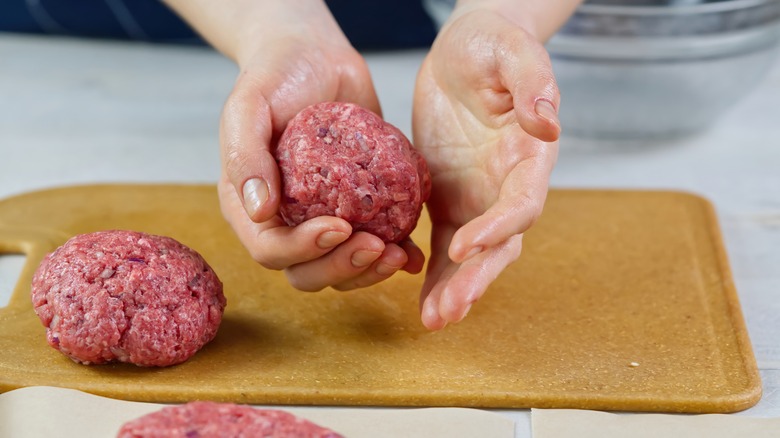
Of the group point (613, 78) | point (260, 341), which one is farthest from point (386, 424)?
point (613, 78)

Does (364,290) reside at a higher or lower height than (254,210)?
lower

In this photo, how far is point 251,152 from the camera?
1.91 m

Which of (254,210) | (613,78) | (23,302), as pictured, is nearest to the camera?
(254,210)

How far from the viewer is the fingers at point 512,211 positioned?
171cm

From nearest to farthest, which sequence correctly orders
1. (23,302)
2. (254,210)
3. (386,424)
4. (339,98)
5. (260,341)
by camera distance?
(386,424) → (254,210) → (260,341) → (23,302) → (339,98)

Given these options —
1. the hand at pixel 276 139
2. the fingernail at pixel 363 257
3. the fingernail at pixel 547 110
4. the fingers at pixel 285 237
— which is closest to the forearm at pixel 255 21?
the hand at pixel 276 139

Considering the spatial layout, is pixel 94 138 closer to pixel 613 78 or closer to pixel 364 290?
pixel 364 290

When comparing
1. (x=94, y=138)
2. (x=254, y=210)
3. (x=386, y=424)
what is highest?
(x=254, y=210)

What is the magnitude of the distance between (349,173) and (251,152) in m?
0.19

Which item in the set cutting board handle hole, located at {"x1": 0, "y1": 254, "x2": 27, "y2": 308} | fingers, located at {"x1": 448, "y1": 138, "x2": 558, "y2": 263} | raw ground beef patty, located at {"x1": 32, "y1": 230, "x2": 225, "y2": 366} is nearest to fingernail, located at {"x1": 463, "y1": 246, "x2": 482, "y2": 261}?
fingers, located at {"x1": 448, "y1": 138, "x2": 558, "y2": 263}

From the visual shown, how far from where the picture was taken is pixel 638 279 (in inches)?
87.9

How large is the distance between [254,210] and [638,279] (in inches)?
35.0

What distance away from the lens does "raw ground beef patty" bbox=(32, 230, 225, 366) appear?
1822mm

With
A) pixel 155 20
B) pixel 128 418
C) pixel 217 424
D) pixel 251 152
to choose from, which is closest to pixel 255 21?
pixel 251 152
